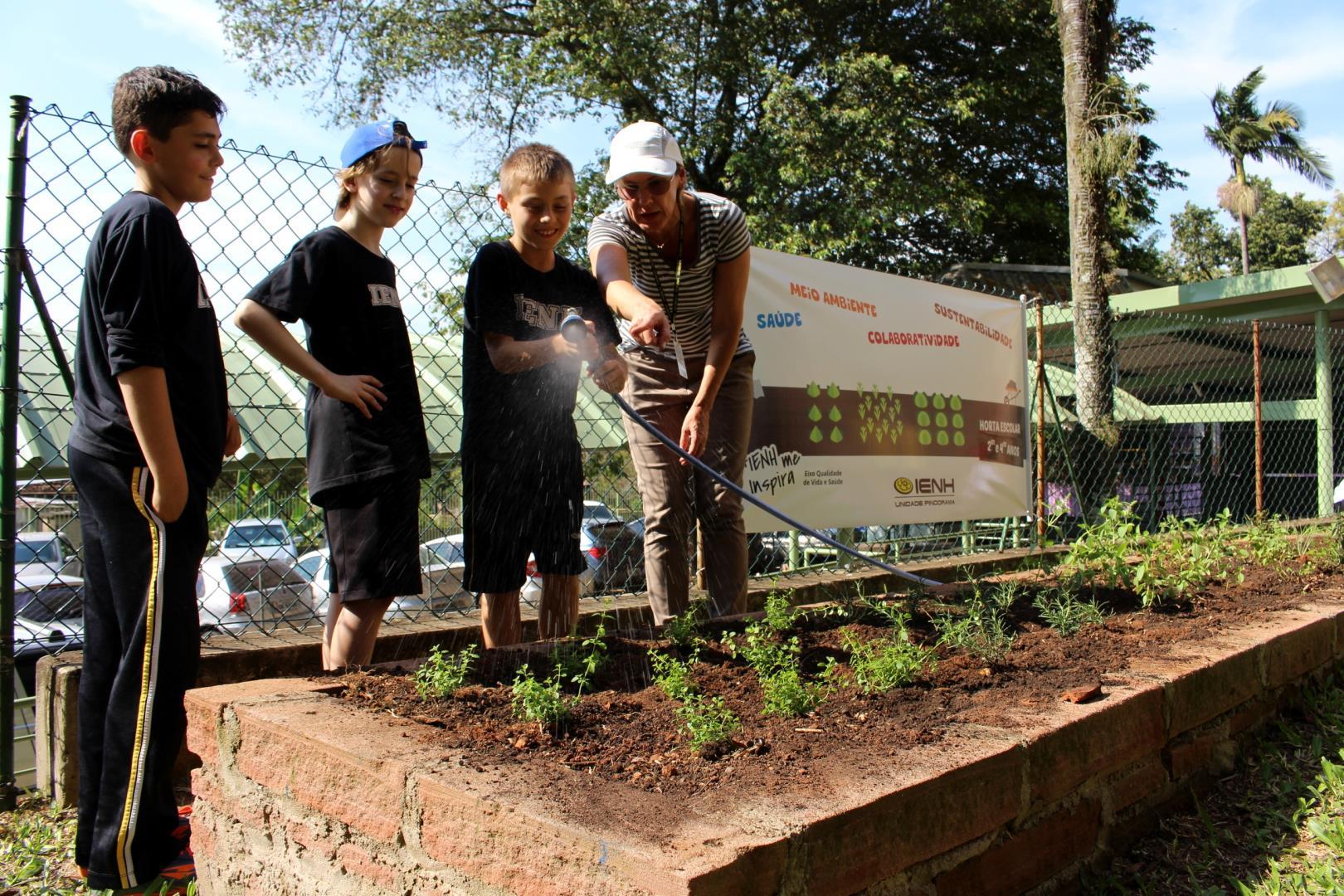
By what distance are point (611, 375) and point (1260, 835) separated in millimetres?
2047

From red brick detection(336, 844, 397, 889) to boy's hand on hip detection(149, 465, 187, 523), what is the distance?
0.85 m

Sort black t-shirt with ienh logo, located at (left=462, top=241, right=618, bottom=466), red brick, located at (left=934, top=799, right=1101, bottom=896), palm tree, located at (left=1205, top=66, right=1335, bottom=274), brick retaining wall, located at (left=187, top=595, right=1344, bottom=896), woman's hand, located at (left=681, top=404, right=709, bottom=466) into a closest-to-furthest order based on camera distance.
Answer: brick retaining wall, located at (left=187, top=595, right=1344, bottom=896) < red brick, located at (left=934, top=799, right=1101, bottom=896) < black t-shirt with ienh logo, located at (left=462, top=241, right=618, bottom=466) < woman's hand, located at (left=681, top=404, right=709, bottom=466) < palm tree, located at (left=1205, top=66, right=1335, bottom=274)

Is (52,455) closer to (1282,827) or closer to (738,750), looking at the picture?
(738,750)

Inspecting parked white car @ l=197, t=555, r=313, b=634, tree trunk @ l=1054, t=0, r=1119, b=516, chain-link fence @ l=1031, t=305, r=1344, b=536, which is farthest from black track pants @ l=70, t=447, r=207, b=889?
tree trunk @ l=1054, t=0, r=1119, b=516

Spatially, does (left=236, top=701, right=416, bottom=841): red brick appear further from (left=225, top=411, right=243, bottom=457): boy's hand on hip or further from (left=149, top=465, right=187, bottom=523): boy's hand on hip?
(left=225, top=411, right=243, bottom=457): boy's hand on hip

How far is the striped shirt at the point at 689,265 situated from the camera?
3.32m

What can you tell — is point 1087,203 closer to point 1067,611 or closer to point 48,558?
point 1067,611

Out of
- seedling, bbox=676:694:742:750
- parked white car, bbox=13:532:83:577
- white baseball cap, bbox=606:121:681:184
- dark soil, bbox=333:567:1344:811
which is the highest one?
white baseball cap, bbox=606:121:681:184

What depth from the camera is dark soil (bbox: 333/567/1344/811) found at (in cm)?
177

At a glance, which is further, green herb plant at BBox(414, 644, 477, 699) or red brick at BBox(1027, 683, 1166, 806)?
green herb plant at BBox(414, 644, 477, 699)

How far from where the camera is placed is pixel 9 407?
8.91 feet

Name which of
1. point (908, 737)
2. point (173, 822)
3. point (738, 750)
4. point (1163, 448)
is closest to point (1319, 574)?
point (908, 737)

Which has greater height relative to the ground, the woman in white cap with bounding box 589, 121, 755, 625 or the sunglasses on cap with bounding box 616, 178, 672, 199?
the sunglasses on cap with bounding box 616, 178, 672, 199

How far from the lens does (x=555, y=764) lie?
179 cm
